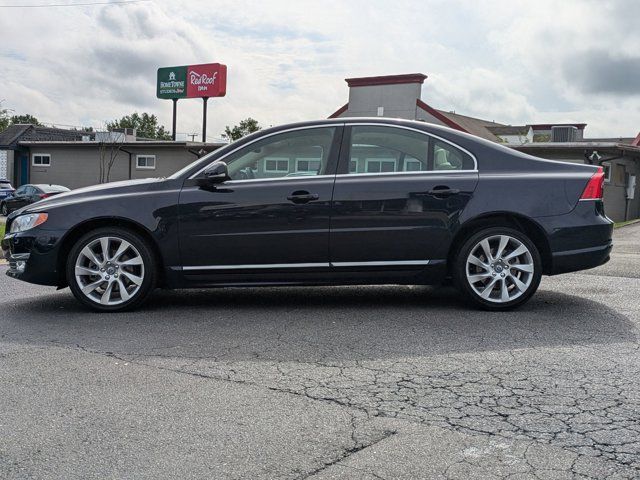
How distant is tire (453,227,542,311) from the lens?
5.76 m

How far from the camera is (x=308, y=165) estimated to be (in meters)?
6.04

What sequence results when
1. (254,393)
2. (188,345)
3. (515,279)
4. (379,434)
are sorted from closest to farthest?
(379,434) → (254,393) → (188,345) → (515,279)

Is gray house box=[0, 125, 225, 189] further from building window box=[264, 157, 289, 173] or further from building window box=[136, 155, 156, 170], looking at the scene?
building window box=[264, 157, 289, 173]

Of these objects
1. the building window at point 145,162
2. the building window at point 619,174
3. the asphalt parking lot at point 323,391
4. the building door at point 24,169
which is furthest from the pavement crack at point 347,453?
the building door at point 24,169

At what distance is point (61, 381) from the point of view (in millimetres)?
3992

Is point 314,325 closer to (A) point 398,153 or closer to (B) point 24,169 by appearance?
(A) point 398,153

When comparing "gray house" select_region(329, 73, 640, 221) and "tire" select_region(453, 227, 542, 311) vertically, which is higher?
"gray house" select_region(329, 73, 640, 221)

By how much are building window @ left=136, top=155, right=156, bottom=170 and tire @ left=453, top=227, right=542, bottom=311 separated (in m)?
35.8

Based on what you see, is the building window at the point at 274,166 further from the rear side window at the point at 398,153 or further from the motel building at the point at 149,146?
the motel building at the point at 149,146

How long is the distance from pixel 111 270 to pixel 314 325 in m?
1.83

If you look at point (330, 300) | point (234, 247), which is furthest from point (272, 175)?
point (330, 300)

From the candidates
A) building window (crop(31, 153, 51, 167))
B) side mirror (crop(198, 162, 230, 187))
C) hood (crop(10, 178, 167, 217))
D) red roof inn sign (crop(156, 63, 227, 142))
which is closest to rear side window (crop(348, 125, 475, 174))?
side mirror (crop(198, 162, 230, 187))

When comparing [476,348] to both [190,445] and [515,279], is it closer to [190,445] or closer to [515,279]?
[515,279]

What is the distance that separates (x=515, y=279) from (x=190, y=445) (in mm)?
3491
